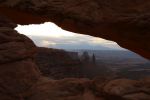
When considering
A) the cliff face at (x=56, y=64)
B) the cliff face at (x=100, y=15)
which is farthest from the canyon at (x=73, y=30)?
the cliff face at (x=56, y=64)

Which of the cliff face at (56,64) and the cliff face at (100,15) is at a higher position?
the cliff face at (100,15)

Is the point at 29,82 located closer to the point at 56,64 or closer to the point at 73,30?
the point at 73,30

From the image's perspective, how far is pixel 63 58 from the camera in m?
40.6

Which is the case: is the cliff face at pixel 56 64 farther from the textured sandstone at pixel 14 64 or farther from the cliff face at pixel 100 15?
the cliff face at pixel 100 15

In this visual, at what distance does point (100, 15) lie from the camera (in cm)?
1203

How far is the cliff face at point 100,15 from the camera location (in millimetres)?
11844

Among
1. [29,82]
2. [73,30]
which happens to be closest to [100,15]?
[73,30]

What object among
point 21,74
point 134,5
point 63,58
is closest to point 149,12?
point 134,5

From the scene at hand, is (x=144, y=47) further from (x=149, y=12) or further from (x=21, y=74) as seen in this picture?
(x=21, y=74)

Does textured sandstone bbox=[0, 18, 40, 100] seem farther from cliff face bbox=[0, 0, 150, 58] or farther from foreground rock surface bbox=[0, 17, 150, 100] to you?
cliff face bbox=[0, 0, 150, 58]

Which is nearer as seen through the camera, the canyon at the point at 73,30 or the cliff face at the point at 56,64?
the canyon at the point at 73,30

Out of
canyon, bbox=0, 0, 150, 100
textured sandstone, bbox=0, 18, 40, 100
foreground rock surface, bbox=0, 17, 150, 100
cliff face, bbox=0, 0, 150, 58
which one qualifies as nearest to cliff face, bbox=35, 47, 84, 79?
textured sandstone, bbox=0, 18, 40, 100

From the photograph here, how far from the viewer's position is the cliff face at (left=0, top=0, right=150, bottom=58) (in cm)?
1184

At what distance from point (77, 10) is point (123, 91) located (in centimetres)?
410
